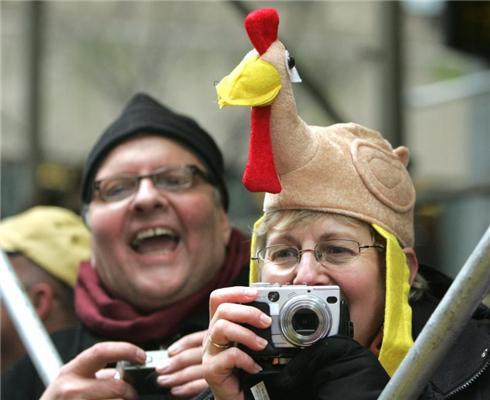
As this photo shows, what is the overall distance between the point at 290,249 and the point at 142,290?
0.96m

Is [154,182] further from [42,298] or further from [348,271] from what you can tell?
[348,271]

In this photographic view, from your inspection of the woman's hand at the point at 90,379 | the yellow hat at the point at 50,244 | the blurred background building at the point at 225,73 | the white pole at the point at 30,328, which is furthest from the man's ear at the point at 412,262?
the blurred background building at the point at 225,73

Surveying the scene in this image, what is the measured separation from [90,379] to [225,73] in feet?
30.6

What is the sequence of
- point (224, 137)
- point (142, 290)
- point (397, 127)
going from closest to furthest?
point (142, 290), point (397, 127), point (224, 137)

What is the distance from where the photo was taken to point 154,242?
11.9ft

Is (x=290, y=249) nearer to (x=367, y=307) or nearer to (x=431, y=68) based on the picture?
(x=367, y=307)

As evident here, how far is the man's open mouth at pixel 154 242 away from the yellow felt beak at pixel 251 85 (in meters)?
1.12

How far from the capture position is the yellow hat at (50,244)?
4316 millimetres

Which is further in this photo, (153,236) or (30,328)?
(153,236)

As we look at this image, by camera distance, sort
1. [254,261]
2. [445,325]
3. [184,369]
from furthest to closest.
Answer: [184,369] < [254,261] < [445,325]

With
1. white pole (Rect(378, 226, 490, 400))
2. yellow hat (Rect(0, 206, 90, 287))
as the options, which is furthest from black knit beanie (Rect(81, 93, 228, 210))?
white pole (Rect(378, 226, 490, 400))

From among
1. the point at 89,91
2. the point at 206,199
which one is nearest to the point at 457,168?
the point at 89,91

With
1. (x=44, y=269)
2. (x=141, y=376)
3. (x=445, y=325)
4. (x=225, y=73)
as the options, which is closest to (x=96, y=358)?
(x=141, y=376)

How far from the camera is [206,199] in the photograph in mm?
3678
